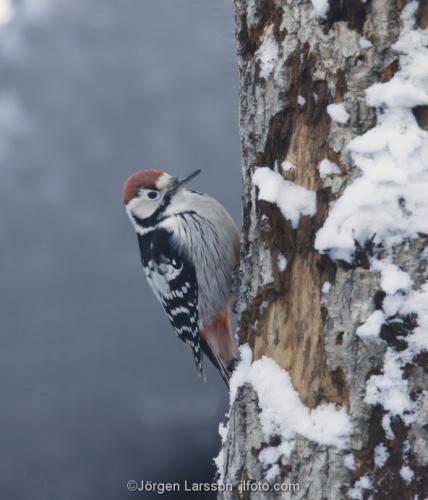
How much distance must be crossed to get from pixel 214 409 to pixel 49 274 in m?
0.87

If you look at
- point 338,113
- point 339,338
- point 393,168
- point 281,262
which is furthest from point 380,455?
point 338,113

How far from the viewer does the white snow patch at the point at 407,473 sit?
6.40 ft

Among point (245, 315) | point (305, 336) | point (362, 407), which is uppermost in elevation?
point (245, 315)

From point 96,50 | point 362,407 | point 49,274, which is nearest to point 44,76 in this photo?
point 96,50

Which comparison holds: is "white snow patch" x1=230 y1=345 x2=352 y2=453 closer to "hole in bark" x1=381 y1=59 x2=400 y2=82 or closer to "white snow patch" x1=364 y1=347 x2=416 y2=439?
"white snow patch" x1=364 y1=347 x2=416 y2=439

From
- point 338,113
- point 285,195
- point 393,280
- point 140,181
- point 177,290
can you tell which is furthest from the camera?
point 177,290

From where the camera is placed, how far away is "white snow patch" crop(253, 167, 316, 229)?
6.98 feet

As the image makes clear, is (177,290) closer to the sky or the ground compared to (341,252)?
closer to the sky

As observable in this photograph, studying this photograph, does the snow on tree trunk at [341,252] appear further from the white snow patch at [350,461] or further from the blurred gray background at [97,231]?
the blurred gray background at [97,231]

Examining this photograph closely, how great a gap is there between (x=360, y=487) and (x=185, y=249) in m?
1.61

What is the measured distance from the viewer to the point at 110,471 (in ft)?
11.0

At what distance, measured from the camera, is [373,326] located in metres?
1.96

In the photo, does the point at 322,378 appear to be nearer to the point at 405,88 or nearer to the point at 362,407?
the point at 362,407

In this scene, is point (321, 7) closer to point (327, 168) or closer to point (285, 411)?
point (327, 168)
